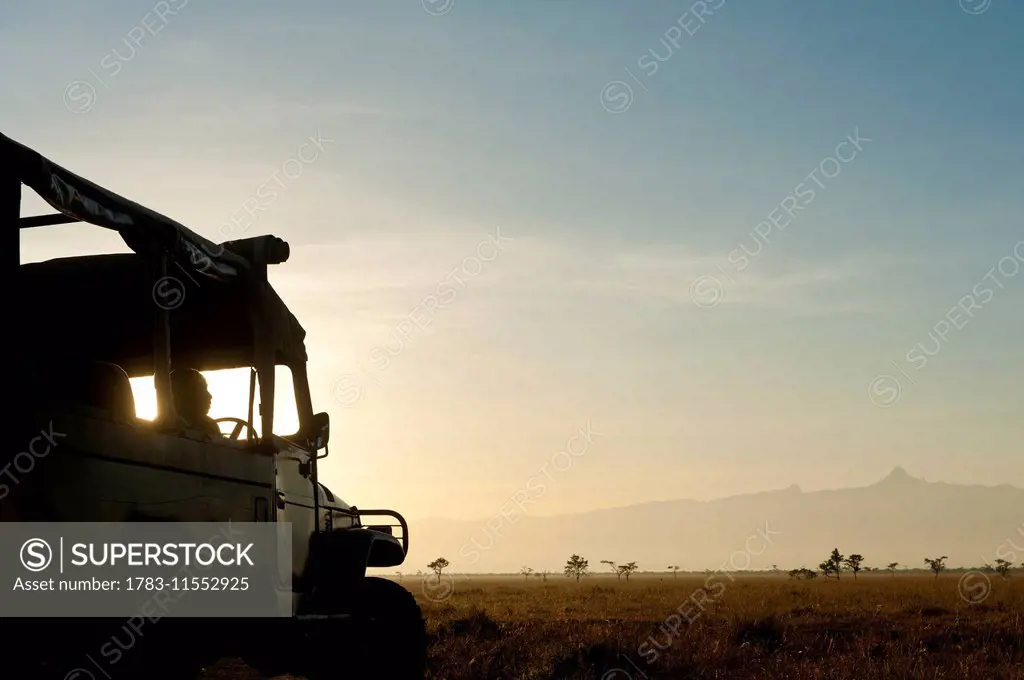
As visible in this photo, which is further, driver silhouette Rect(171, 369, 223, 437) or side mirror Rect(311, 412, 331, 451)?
side mirror Rect(311, 412, 331, 451)

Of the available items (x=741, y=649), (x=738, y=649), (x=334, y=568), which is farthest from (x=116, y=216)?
(x=741, y=649)

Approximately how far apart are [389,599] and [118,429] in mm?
3396

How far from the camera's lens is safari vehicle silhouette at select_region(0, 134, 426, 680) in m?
4.61

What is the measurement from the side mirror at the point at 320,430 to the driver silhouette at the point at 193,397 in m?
0.95

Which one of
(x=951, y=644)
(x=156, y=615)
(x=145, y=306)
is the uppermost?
(x=145, y=306)

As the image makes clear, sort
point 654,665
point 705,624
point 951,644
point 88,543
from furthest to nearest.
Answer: point 705,624 < point 951,644 < point 654,665 < point 88,543

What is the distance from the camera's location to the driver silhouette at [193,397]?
6.71 metres

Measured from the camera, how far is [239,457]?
255 inches

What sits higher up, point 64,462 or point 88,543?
point 64,462

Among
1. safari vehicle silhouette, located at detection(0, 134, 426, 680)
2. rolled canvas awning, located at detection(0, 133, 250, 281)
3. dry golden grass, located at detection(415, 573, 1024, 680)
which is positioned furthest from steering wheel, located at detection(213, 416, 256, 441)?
dry golden grass, located at detection(415, 573, 1024, 680)

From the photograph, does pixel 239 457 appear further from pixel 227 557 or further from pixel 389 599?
pixel 389 599

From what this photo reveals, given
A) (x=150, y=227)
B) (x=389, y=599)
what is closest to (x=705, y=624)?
(x=389, y=599)

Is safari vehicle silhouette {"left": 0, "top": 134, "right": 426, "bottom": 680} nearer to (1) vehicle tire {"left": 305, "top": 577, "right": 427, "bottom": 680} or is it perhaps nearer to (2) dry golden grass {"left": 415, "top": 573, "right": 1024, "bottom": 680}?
(1) vehicle tire {"left": 305, "top": 577, "right": 427, "bottom": 680}

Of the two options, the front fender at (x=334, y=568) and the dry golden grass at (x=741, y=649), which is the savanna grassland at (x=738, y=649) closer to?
the dry golden grass at (x=741, y=649)
